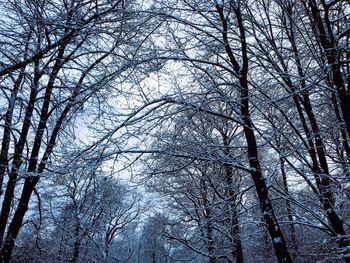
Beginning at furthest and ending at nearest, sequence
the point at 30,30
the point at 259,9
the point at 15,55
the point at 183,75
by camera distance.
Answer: the point at 259,9
the point at 183,75
the point at 15,55
the point at 30,30

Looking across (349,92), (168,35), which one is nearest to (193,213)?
(168,35)

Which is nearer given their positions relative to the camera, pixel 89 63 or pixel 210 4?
pixel 210 4

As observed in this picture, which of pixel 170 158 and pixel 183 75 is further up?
pixel 183 75

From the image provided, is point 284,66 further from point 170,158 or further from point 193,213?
point 193,213

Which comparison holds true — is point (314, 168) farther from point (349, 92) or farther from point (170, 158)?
point (170, 158)

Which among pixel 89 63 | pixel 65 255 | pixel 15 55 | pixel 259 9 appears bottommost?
pixel 65 255

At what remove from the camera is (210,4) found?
5.88m

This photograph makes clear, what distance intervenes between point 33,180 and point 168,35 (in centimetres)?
392

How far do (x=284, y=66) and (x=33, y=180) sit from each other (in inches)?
Answer: 217

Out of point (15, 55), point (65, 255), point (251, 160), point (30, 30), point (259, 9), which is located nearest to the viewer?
point (30, 30)

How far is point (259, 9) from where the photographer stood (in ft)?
22.2

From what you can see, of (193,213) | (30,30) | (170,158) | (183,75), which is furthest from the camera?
(193,213)

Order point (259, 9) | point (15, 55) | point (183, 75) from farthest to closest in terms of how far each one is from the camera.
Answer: point (259, 9), point (183, 75), point (15, 55)

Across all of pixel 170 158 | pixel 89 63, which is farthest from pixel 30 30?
pixel 170 158
